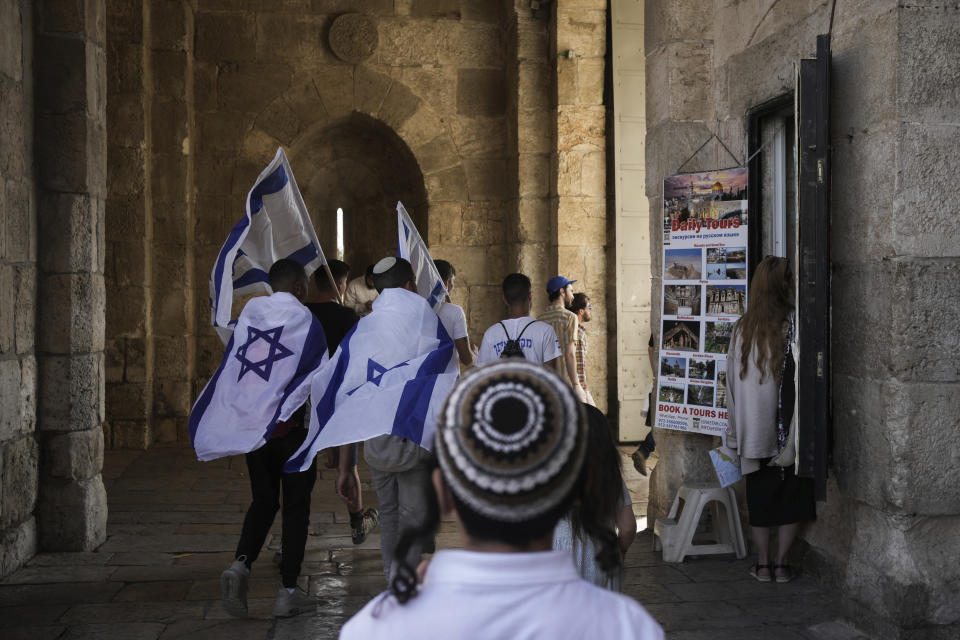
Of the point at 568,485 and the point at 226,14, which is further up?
the point at 226,14

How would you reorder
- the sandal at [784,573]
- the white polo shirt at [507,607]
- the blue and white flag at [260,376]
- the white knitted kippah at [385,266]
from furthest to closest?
1. the sandal at [784,573]
2. the blue and white flag at [260,376]
3. the white knitted kippah at [385,266]
4. the white polo shirt at [507,607]

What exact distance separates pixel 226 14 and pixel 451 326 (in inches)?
232

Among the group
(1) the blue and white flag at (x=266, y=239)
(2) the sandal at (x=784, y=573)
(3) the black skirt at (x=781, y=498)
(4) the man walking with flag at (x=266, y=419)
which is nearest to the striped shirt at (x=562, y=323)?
(1) the blue and white flag at (x=266, y=239)

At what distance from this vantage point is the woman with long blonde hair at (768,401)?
4484mm

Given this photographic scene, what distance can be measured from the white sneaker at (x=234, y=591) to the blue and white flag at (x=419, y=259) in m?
1.65

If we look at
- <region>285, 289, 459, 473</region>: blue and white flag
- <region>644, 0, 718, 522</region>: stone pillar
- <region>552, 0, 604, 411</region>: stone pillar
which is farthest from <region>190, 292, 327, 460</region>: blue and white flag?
<region>552, 0, 604, 411</region>: stone pillar

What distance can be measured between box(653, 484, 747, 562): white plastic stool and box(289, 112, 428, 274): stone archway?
5971mm

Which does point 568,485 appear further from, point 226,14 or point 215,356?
point 226,14

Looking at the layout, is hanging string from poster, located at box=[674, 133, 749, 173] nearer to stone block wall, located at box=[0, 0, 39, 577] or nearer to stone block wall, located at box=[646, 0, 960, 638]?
stone block wall, located at box=[646, 0, 960, 638]

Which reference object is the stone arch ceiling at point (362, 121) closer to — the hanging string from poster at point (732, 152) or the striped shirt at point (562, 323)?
the striped shirt at point (562, 323)

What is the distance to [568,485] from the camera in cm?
126

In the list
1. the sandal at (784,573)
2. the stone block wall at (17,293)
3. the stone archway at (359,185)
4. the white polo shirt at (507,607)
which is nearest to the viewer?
the white polo shirt at (507,607)

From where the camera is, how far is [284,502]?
4359 millimetres

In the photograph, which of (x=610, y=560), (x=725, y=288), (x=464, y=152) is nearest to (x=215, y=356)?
(x=464, y=152)
